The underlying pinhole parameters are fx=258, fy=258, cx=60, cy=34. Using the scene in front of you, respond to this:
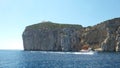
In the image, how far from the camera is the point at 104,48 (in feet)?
612

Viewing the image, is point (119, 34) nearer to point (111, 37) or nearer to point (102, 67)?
point (111, 37)

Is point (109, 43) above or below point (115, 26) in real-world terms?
below

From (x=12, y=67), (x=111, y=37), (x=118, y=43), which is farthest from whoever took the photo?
(x=111, y=37)

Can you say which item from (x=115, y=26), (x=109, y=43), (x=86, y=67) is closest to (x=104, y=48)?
(x=109, y=43)

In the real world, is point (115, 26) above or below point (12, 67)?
above

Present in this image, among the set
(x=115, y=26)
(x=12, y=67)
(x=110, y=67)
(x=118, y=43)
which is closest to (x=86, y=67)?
(x=110, y=67)

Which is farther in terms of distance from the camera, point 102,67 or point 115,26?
point 115,26

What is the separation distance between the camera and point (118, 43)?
577ft

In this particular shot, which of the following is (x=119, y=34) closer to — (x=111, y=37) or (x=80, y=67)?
(x=111, y=37)

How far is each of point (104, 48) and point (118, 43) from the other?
544 inches

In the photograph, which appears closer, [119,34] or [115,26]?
[119,34]

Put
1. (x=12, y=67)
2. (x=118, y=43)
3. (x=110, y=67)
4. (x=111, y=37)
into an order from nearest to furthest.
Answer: (x=110, y=67) → (x=12, y=67) → (x=118, y=43) → (x=111, y=37)

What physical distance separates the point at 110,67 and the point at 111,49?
112 m

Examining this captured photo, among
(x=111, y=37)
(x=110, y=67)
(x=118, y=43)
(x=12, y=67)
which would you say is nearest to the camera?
(x=110, y=67)
